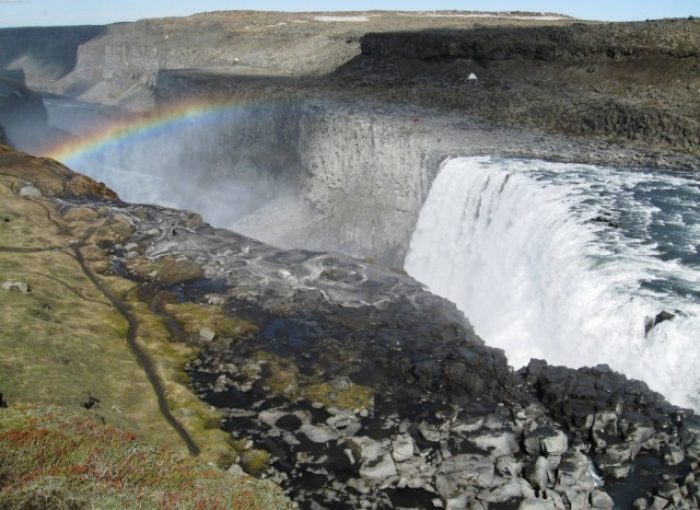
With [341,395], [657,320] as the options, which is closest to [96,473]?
[341,395]

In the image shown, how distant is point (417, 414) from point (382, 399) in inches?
52.0

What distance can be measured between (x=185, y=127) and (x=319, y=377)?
4723 centimetres

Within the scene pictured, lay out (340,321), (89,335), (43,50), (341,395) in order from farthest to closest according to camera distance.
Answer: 1. (43,50)
2. (340,321)
3. (89,335)
4. (341,395)

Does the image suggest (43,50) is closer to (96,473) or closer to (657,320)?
(96,473)

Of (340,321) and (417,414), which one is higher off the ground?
(417,414)

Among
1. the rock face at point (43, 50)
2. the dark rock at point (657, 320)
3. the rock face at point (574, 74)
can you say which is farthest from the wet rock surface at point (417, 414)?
the rock face at point (43, 50)

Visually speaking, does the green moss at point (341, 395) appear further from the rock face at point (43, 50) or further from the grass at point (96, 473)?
the rock face at point (43, 50)

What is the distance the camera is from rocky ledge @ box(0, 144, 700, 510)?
49.8 feet

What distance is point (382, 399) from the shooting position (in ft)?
63.2

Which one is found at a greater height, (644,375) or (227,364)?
(644,375)

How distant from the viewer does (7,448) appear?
13195 mm

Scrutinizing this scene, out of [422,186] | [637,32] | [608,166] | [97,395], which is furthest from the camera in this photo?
[637,32]

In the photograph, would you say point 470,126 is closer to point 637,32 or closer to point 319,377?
point 637,32

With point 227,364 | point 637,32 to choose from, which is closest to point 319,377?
point 227,364
